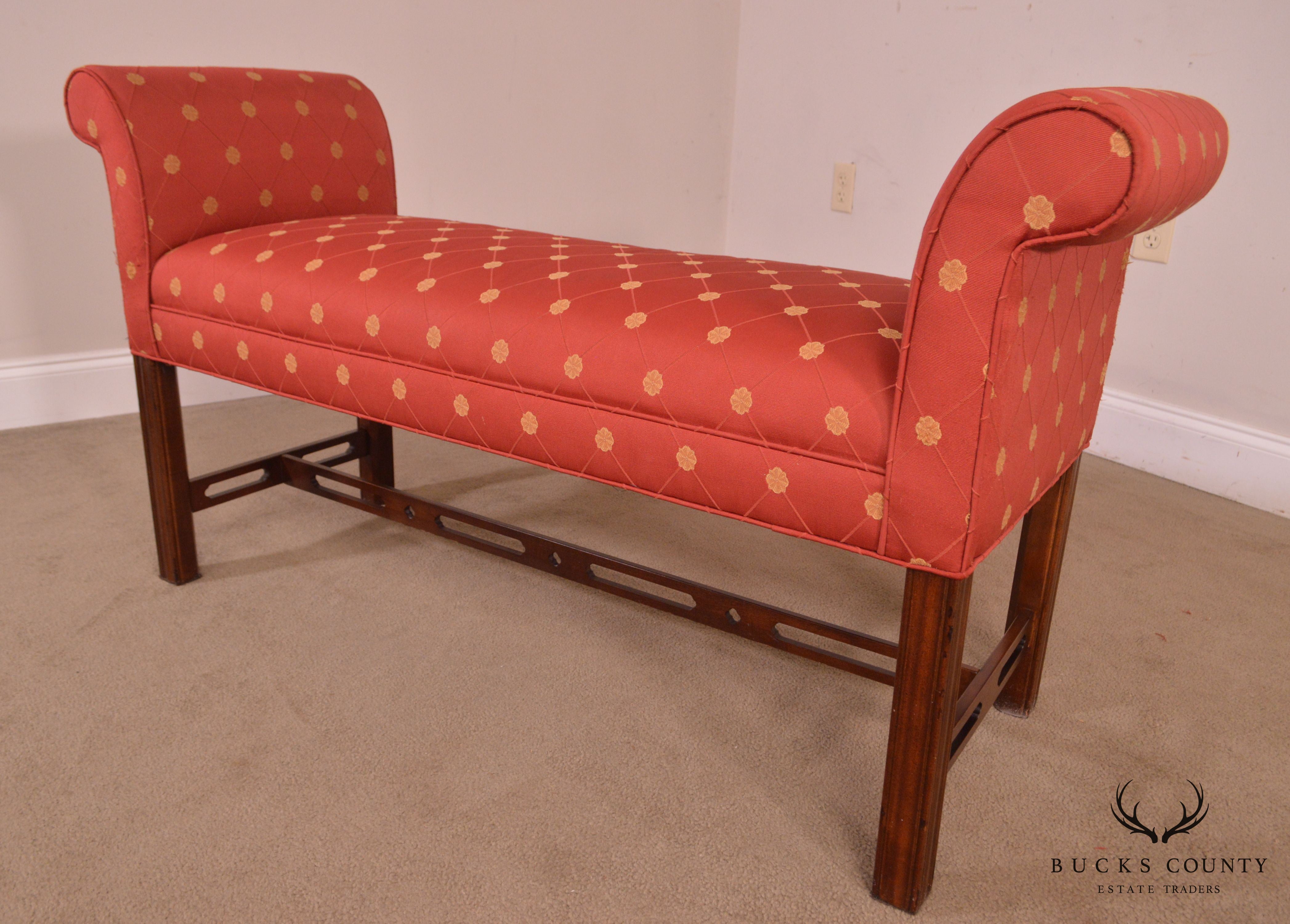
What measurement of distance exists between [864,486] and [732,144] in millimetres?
2245

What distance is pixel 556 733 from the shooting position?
1.01 metres

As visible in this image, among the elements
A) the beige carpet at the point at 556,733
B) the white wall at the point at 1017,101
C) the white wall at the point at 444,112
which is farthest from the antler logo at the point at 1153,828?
the white wall at the point at 444,112

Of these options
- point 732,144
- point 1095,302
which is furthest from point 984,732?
point 732,144

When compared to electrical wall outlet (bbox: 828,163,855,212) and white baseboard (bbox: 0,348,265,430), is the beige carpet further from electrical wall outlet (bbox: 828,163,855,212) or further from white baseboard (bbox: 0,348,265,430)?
electrical wall outlet (bbox: 828,163,855,212)

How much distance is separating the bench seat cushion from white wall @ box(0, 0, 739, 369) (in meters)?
0.92

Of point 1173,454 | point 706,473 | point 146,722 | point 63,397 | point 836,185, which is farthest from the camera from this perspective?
point 836,185

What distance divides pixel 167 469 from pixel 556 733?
2.14 feet

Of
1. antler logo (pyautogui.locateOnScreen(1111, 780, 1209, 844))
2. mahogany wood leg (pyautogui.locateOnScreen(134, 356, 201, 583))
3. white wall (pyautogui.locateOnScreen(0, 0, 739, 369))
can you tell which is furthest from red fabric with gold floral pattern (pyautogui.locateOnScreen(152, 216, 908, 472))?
white wall (pyautogui.locateOnScreen(0, 0, 739, 369))

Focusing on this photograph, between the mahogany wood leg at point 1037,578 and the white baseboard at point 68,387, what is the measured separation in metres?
1.61

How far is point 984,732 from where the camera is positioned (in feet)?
Answer: 3.40

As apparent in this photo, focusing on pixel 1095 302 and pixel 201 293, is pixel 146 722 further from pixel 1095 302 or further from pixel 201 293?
Answer: pixel 1095 302

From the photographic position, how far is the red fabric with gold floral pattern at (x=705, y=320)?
617 millimetres

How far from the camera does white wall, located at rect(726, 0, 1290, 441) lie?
65.4 inches

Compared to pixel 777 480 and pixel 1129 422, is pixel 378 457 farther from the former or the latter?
pixel 1129 422
